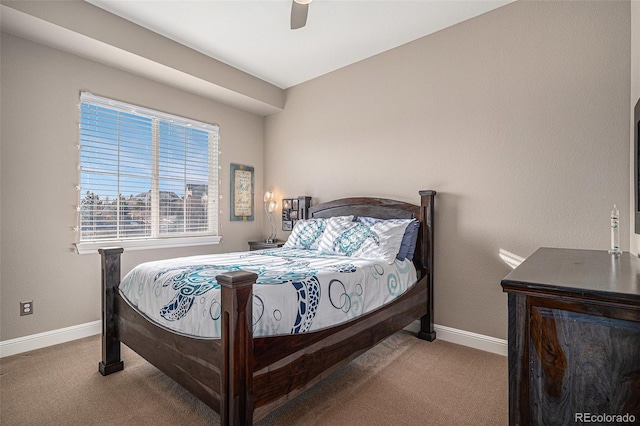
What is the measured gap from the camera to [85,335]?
306 centimetres

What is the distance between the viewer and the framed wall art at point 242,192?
4.36 m

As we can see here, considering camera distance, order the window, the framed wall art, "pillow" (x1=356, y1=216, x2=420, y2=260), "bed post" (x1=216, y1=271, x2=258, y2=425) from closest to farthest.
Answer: "bed post" (x1=216, y1=271, x2=258, y2=425) < "pillow" (x1=356, y1=216, x2=420, y2=260) < the window < the framed wall art

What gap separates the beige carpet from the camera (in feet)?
6.00

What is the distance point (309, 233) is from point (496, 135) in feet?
6.40

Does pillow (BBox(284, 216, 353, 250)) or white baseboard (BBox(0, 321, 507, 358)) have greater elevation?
pillow (BBox(284, 216, 353, 250))

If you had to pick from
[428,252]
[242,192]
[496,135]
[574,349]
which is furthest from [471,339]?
[242,192]

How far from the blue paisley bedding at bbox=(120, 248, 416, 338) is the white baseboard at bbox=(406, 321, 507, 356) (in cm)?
69

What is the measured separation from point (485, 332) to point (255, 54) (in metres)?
3.54

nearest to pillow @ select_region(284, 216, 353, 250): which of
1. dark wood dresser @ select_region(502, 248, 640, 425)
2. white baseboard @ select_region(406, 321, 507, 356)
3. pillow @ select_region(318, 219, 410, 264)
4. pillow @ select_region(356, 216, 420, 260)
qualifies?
pillow @ select_region(318, 219, 410, 264)

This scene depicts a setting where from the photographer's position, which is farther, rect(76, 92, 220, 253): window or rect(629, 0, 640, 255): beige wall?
rect(76, 92, 220, 253): window

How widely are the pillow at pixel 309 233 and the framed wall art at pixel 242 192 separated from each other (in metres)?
1.19

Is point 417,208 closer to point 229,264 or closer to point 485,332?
point 485,332

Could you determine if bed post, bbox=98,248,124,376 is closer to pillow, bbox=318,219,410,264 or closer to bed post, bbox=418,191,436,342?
pillow, bbox=318,219,410,264

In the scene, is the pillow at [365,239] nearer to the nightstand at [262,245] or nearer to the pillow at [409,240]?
the pillow at [409,240]
